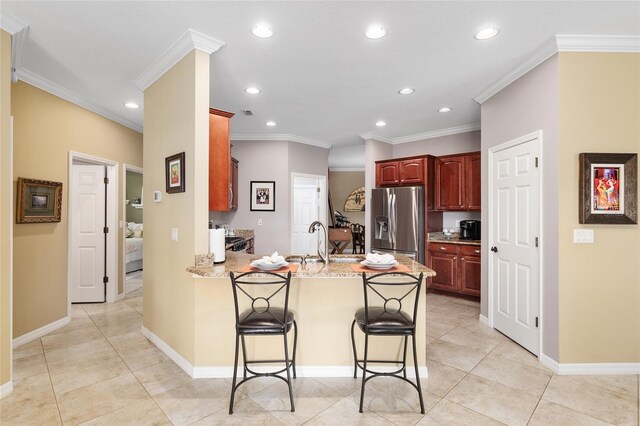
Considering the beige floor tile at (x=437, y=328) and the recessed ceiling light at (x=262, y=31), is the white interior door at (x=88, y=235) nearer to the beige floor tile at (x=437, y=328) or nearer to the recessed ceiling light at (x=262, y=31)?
the recessed ceiling light at (x=262, y=31)

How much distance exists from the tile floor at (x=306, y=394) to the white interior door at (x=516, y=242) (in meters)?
0.28

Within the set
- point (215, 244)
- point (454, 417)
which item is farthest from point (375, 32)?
point (454, 417)

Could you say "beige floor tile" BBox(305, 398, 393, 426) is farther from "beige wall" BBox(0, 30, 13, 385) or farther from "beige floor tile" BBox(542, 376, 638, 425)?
"beige wall" BBox(0, 30, 13, 385)

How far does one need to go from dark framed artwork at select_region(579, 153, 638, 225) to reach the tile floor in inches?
51.2

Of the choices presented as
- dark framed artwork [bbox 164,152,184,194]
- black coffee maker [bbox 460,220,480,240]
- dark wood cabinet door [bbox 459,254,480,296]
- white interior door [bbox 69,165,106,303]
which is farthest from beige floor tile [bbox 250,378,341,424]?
white interior door [bbox 69,165,106,303]

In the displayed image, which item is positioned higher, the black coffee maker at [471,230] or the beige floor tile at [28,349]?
the black coffee maker at [471,230]

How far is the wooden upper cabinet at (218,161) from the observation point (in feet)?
9.45

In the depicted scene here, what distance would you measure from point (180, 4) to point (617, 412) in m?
4.01

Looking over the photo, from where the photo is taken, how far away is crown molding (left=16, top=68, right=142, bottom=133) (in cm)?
316

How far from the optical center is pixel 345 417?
6.68 feet

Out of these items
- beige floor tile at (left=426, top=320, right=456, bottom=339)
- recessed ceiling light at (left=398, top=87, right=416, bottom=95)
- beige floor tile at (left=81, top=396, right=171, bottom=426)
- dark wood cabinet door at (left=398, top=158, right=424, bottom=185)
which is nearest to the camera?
beige floor tile at (left=81, top=396, right=171, bottom=426)

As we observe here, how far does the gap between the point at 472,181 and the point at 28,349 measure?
5.76m

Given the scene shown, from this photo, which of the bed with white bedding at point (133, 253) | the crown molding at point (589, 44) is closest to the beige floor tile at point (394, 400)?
the crown molding at point (589, 44)

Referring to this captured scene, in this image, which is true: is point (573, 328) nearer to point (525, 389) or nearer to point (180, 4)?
point (525, 389)
